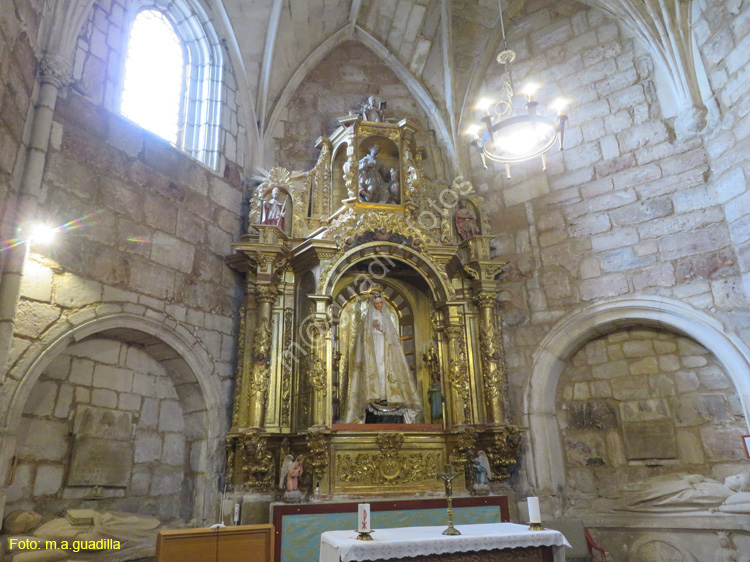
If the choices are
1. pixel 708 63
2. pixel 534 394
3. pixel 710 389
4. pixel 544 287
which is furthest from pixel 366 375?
pixel 708 63

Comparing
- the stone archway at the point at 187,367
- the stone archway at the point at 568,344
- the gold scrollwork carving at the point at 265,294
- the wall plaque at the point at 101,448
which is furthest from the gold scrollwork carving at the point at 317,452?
the stone archway at the point at 568,344

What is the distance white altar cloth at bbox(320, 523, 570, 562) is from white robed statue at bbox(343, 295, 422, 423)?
241 cm

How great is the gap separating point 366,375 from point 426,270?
65.2 inches

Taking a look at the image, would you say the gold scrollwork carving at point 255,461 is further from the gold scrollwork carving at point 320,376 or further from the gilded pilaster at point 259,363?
the gold scrollwork carving at point 320,376

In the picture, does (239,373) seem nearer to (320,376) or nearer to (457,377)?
(320,376)

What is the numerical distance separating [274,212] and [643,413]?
545 centimetres

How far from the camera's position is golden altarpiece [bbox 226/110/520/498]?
6.63 metres

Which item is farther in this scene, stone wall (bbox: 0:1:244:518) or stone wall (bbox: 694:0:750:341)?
stone wall (bbox: 694:0:750:341)

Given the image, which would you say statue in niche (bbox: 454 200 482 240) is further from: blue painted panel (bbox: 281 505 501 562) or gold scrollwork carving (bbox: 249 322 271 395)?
blue painted panel (bbox: 281 505 501 562)

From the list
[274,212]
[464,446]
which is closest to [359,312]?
[274,212]

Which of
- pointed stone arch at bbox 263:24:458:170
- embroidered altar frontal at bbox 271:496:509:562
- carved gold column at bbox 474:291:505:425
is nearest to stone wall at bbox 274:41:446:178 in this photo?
Result: pointed stone arch at bbox 263:24:458:170

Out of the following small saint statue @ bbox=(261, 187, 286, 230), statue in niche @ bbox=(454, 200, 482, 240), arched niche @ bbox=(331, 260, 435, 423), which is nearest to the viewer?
small saint statue @ bbox=(261, 187, 286, 230)

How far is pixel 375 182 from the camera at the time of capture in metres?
8.18

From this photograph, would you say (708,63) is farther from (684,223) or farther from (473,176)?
(473,176)
